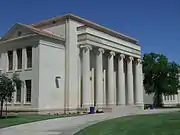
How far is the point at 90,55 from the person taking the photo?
→ 3891 cm

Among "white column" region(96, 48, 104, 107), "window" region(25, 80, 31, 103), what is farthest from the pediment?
"white column" region(96, 48, 104, 107)

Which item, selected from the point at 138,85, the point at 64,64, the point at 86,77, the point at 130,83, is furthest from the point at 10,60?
the point at 138,85

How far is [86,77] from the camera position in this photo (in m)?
35.8

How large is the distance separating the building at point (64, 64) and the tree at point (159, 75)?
22097mm

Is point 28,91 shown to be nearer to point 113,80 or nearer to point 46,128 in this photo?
point 113,80

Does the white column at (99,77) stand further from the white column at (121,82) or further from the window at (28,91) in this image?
the window at (28,91)

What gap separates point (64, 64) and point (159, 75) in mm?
32924

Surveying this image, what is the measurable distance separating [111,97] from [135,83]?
7.82 m

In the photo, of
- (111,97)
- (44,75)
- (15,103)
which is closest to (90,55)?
(111,97)

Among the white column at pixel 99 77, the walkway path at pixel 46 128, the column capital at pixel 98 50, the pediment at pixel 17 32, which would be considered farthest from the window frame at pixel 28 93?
the walkway path at pixel 46 128

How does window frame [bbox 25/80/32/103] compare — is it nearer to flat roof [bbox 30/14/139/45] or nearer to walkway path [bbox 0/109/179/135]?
flat roof [bbox 30/14/139/45]

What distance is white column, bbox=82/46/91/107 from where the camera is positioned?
1400 inches

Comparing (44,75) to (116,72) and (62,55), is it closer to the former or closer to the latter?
(62,55)

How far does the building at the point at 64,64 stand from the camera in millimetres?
32656
